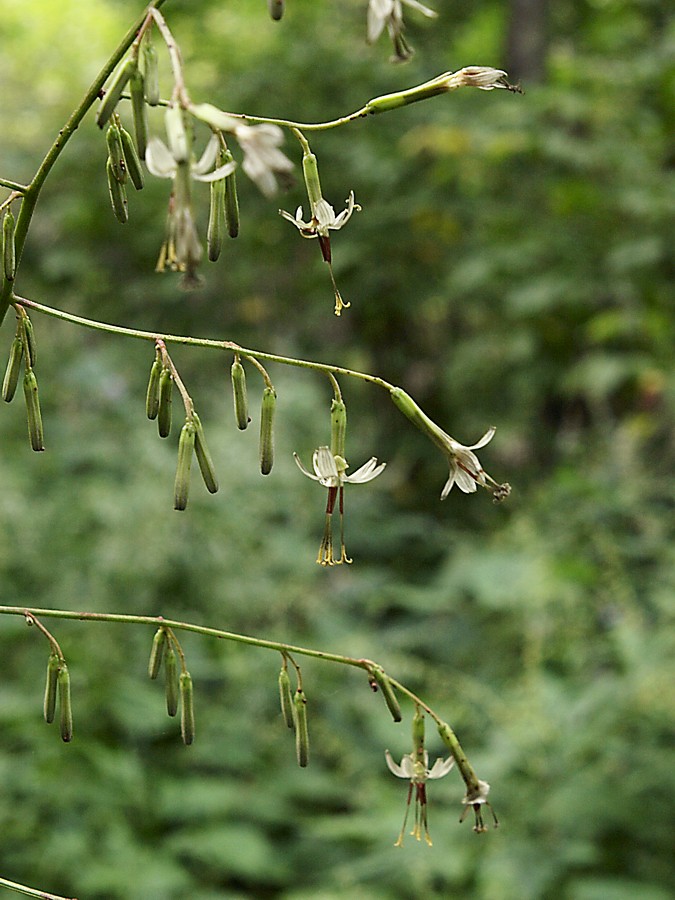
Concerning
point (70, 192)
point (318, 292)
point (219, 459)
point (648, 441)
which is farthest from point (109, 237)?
point (648, 441)

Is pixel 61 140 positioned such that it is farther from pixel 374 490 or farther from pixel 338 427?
pixel 374 490

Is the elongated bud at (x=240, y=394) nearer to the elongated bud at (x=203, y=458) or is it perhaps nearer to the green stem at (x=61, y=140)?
the elongated bud at (x=203, y=458)

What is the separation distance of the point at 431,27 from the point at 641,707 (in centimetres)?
383

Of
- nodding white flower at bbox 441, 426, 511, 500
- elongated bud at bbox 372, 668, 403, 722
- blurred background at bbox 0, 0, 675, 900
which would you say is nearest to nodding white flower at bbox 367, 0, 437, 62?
nodding white flower at bbox 441, 426, 511, 500

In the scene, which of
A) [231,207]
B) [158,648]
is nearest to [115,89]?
[231,207]

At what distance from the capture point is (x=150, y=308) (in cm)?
502

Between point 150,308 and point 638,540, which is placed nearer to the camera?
point 638,540

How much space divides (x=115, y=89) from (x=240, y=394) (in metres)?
0.24

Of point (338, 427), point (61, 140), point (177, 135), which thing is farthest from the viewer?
point (338, 427)

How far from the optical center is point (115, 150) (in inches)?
26.3

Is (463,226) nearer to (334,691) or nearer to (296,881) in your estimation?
(334,691)

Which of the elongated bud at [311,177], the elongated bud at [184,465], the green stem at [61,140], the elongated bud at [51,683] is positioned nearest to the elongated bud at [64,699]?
the elongated bud at [51,683]

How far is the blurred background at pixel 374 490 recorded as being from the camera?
264 cm

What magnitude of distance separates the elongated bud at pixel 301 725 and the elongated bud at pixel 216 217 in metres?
0.28
